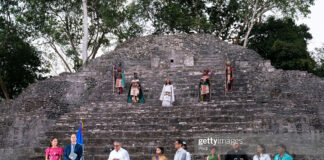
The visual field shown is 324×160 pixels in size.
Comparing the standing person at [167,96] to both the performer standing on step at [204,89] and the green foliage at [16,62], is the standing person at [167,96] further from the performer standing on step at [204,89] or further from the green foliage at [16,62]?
the green foliage at [16,62]

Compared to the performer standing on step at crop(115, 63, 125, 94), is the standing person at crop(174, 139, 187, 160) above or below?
below

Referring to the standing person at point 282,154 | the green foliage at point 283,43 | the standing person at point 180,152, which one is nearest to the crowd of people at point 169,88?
the standing person at point 180,152

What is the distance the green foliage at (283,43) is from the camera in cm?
2091

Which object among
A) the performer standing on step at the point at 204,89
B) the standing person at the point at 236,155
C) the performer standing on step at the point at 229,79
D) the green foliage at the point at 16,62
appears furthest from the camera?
the green foliage at the point at 16,62

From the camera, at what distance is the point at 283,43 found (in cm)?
2155

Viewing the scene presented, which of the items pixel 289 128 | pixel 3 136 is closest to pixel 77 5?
pixel 3 136

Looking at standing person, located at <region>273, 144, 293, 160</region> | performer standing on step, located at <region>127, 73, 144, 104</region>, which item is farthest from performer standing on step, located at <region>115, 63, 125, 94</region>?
standing person, located at <region>273, 144, 293, 160</region>

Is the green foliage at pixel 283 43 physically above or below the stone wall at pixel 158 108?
above

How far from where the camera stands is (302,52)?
21.1m

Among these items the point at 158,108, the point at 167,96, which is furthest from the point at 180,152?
the point at 167,96

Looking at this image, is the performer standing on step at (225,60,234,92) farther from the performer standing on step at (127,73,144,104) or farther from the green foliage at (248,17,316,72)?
the green foliage at (248,17,316,72)

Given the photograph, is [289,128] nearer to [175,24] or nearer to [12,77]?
[175,24]

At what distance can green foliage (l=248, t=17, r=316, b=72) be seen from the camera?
2091cm

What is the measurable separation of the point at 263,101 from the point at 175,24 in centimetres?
1286
